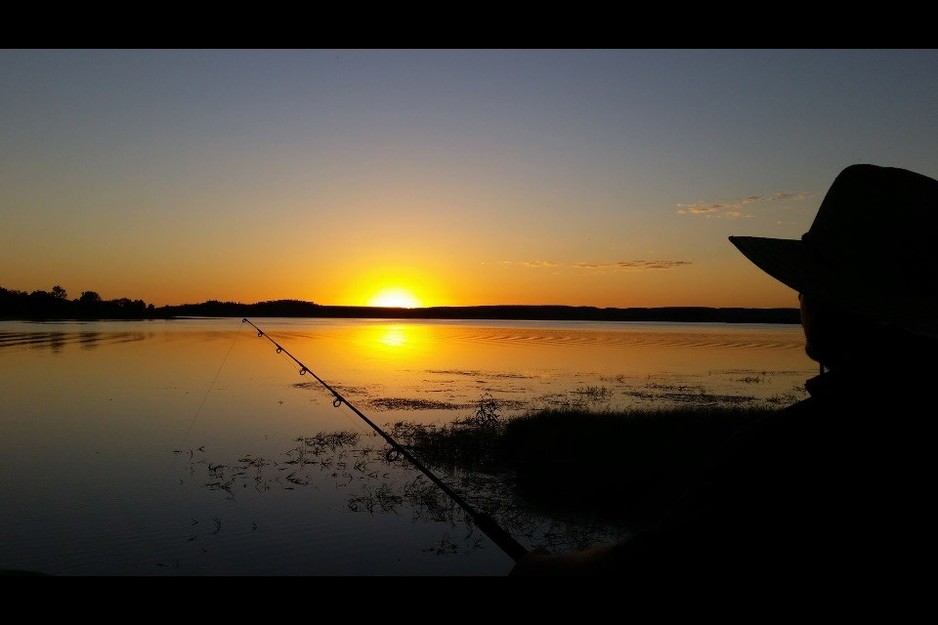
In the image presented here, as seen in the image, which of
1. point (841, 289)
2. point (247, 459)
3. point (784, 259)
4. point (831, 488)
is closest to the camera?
point (831, 488)

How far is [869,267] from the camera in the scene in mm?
1192

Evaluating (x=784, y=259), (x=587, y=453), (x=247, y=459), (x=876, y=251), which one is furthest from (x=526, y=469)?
(x=876, y=251)

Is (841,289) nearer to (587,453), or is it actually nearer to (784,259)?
(784,259)

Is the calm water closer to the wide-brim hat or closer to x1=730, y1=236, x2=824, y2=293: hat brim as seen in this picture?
x1=730, y1=236, x2=824, y2=293: hat brim

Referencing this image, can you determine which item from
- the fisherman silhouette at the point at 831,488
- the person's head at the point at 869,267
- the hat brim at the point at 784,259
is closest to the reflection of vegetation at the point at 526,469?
the hat brim at the point at 784,259

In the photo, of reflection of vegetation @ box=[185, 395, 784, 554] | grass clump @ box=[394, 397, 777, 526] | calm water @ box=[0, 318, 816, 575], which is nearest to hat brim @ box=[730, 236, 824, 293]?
reflection of vegetation @ box=[185, 395, 784, 554]

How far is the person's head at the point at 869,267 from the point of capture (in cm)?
106

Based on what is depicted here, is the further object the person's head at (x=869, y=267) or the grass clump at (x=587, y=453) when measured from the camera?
the grass clump at (x=587, y=453)

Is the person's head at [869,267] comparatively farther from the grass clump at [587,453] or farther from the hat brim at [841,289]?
the grass clump at [587,453]

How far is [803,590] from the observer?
0.92 m

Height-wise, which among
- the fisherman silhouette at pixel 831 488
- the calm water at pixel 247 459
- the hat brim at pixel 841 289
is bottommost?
the calm water at pixel 247 459

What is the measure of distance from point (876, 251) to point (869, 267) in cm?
4
